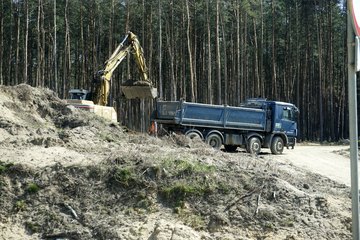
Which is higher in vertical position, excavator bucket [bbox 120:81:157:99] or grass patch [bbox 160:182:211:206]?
excavator bucket [bbox 120:81:157:99]

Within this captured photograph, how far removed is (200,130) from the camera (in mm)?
21797

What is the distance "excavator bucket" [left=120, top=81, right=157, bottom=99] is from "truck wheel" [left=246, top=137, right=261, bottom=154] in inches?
203

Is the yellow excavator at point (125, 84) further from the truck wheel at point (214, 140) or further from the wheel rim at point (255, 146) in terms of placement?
the wheel rim at point (255, 146)

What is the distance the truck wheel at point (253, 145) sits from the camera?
2345 cm

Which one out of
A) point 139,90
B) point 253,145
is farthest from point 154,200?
point 253,145

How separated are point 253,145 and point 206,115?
3.38 metres

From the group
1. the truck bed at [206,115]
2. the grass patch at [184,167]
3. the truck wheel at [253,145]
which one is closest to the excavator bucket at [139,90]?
the truck bed at [206,115]

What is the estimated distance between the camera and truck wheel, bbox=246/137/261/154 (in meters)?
23.5

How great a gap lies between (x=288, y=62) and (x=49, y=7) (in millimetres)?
23579

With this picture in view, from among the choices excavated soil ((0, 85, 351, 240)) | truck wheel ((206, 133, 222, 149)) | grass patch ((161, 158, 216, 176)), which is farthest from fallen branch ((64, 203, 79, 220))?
truck wheel ((206, 133, 222, 149))

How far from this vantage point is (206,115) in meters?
21.8

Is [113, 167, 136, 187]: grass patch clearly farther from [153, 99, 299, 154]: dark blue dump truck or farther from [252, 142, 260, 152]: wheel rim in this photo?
[252, 142, 260, 152]: wheel rim

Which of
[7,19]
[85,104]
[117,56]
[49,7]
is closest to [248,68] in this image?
[49,7]

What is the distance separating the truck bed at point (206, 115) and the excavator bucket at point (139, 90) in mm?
603
